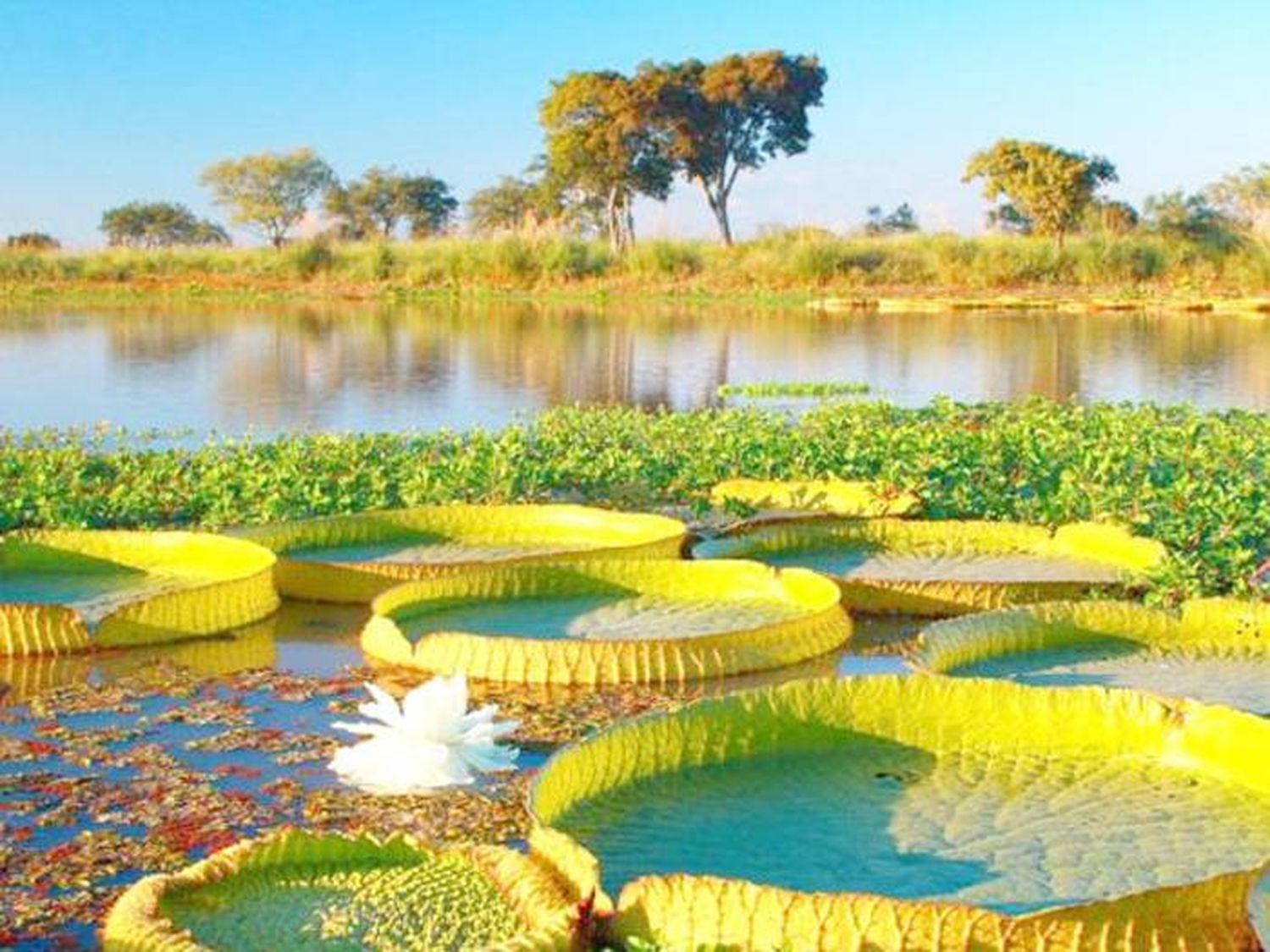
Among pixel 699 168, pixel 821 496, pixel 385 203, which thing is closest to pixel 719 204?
pixel 699 168

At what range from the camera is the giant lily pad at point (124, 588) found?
18.2 ft

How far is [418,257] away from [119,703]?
3640 cm

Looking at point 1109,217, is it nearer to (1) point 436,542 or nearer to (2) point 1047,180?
(2) point 1047,180

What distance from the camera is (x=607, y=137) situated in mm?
49125

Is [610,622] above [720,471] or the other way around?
the other way around

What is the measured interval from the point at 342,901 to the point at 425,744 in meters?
1.08

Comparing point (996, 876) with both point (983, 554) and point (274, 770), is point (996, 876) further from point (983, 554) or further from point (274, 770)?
point (983, 554)

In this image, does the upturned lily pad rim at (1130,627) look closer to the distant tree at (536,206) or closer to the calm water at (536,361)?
the calm water at (536,361)

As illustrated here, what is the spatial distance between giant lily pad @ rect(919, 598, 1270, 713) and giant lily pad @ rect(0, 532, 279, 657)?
7.71 ft

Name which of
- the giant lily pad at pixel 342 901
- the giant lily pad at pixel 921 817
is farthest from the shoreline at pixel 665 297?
the giant lily pad at pixel 342 901

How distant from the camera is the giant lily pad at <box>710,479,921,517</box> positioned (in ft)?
25.6

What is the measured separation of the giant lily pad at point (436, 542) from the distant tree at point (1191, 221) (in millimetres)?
32664

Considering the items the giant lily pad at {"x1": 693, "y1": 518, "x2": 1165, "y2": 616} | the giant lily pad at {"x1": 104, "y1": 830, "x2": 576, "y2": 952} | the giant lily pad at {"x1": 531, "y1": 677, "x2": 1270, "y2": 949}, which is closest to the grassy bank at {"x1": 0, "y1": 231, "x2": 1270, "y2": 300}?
the giant lily pad at {"x1": 693, "y1": 518, "x2": 1165, "y2": 616}

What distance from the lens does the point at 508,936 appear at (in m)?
3.02
